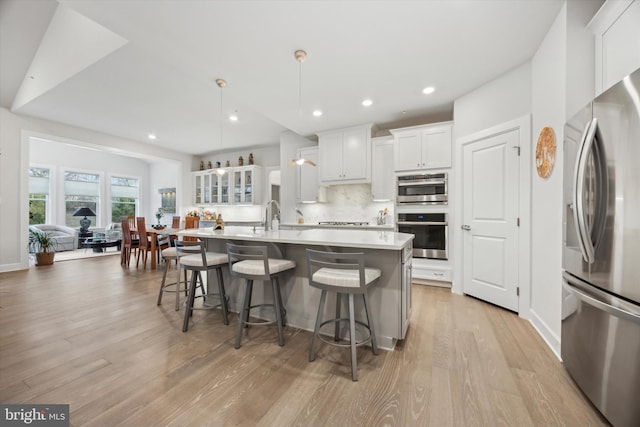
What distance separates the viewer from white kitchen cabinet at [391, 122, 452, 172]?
3.69 m

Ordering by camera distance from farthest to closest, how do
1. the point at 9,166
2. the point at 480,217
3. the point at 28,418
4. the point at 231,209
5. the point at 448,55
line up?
the point at 231,209
the point at 9,166
the point at 480,217
the point at 448,55
the point at 28,418

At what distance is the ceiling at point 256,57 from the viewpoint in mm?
1987

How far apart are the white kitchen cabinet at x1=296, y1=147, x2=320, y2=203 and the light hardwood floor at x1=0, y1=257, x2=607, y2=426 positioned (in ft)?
9.46

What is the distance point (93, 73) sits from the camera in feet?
10.9

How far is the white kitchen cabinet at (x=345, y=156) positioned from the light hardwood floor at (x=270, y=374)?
256cm

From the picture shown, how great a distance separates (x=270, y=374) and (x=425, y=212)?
9.90 feet

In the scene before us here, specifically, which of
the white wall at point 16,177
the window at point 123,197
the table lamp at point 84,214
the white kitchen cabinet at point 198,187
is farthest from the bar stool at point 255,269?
the window at point 123,197

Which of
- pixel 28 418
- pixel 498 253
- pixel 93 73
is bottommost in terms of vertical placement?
pixel 28 418

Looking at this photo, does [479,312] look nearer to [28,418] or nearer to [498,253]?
[498,253]

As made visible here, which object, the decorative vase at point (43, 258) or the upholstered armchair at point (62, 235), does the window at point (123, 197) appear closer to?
the upholstered armchair at point (62, 235)

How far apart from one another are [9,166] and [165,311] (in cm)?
466

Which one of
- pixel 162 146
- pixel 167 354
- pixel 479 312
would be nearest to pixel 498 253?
pixel 479 312

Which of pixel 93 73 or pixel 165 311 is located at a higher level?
pixel 93 73

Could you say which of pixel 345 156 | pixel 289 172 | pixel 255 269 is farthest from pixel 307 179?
pixel 255 269
